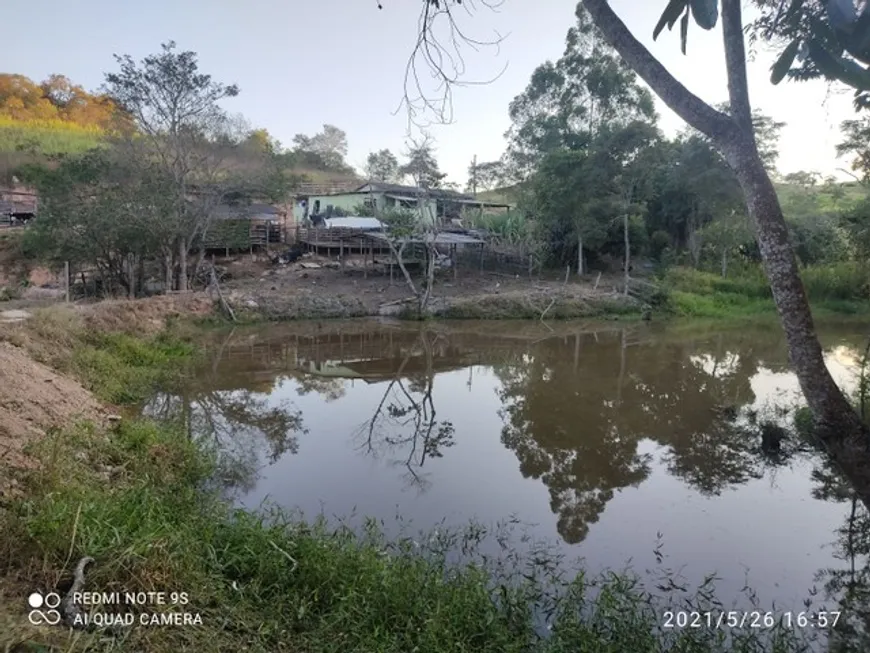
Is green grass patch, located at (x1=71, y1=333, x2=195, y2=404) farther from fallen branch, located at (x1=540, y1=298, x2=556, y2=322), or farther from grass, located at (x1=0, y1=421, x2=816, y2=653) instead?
fallen branch, located at (x1=540, y1=298, x2=556, y2=322)

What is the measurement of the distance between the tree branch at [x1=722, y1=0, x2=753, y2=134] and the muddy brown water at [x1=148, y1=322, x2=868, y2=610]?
319 cm

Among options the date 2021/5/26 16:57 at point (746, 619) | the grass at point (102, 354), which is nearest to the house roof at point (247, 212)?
the grass at point (102, 354)

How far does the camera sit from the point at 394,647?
2932mm

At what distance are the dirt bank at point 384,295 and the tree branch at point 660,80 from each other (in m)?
15.4

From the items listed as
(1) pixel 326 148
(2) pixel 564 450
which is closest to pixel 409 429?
(2) pixel 564 450

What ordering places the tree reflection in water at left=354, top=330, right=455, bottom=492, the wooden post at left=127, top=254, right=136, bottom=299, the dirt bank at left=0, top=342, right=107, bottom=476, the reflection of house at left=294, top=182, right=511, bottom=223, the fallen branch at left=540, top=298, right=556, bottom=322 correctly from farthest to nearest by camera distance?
the reflection of house at left=294, top=182, right=511, bottom=223
the fallen branch at left=540, top=298, right=556, bottom=322
the wooden post at left=127, top=254, right=136, bottom=299
the tree reflection in water at left=354, top=330, right=455, bottom=492
the dirt bank at left=0, top=342, right=107, bottom=476

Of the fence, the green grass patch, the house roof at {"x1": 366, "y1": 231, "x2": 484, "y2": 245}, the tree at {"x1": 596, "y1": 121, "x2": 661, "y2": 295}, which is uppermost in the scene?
the tree at {"x1": 596, "y1": 121, "x2": 661, "y2": 295}

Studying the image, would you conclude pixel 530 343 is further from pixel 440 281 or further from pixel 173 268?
pixel 173 268

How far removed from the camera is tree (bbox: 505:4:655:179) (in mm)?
24469

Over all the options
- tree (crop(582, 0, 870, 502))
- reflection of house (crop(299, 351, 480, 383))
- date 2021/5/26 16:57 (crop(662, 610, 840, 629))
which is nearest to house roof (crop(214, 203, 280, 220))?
reflection of house (crop(299, 351, 480, 383))

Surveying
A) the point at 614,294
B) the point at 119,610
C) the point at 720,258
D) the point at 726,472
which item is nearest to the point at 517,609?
the point at 119,610

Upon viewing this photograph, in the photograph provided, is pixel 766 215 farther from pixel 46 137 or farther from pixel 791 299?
pixel 46 137

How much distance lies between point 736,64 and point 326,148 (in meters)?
62.5

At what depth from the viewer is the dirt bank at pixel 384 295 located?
18.4m
